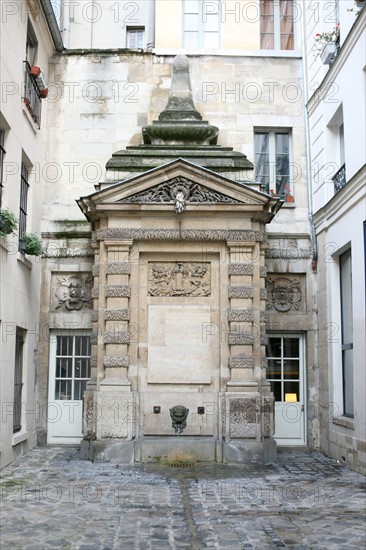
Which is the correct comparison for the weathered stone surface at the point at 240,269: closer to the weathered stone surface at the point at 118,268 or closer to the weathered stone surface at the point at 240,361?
the weathered stone surface at the point at 240,361

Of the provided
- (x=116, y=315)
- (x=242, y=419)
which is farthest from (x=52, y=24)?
(x=242, y=419)

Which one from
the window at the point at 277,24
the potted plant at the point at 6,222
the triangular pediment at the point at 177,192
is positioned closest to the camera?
the potted plant at the point at 6,222

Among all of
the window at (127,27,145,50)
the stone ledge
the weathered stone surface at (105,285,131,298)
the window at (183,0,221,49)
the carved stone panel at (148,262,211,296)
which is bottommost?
the stone ledge

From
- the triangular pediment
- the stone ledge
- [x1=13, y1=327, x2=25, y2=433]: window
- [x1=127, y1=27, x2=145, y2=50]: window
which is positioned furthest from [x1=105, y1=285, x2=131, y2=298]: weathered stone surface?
[x1=127, y1=27, x2=145, y2=50]: window

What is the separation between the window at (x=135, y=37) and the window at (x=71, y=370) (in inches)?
356

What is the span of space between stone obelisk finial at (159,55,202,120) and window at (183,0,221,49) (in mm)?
1519

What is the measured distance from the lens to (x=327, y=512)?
7969 millimetres

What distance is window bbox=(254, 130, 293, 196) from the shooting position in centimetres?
1530

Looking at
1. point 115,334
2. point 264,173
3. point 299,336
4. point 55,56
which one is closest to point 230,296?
point 115,334

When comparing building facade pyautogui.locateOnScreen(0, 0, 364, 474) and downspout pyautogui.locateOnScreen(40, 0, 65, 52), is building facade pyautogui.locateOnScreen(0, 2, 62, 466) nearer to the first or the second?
downspout pyautogui.locateOnScreen(40, 0, 65, 52)

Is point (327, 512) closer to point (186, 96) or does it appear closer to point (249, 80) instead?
point (186, 96)

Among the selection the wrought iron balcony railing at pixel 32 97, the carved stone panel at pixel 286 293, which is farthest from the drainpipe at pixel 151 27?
the carved stone panel at pixel 286 293

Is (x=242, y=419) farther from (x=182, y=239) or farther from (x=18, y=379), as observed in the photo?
(x=18, y=379)

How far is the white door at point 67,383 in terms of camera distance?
46.7 feet
